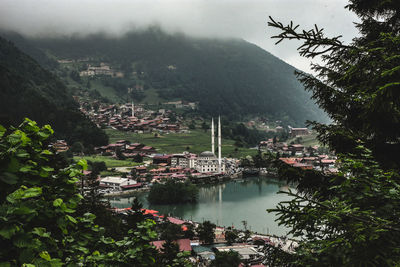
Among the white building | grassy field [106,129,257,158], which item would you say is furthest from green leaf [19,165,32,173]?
grassy field [106,129,257,158]

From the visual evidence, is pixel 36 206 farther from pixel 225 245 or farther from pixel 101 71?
pixel 101 71

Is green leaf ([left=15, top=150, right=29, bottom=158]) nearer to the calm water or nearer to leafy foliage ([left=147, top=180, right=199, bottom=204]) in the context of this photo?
the calm water

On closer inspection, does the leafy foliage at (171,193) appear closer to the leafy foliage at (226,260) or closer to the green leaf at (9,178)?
the leafy foliage at (226,260)

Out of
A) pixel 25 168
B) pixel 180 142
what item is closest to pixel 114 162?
pixel 180 142

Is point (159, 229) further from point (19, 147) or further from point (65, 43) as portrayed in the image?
point (65, 43)

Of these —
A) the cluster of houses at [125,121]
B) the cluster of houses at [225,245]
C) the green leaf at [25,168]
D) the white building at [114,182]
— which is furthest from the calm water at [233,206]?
the cluster of houses at [125,121]

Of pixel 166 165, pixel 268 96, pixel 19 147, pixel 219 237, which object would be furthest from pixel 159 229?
pixel 268 96

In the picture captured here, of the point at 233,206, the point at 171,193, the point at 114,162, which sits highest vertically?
the point at 114,162
